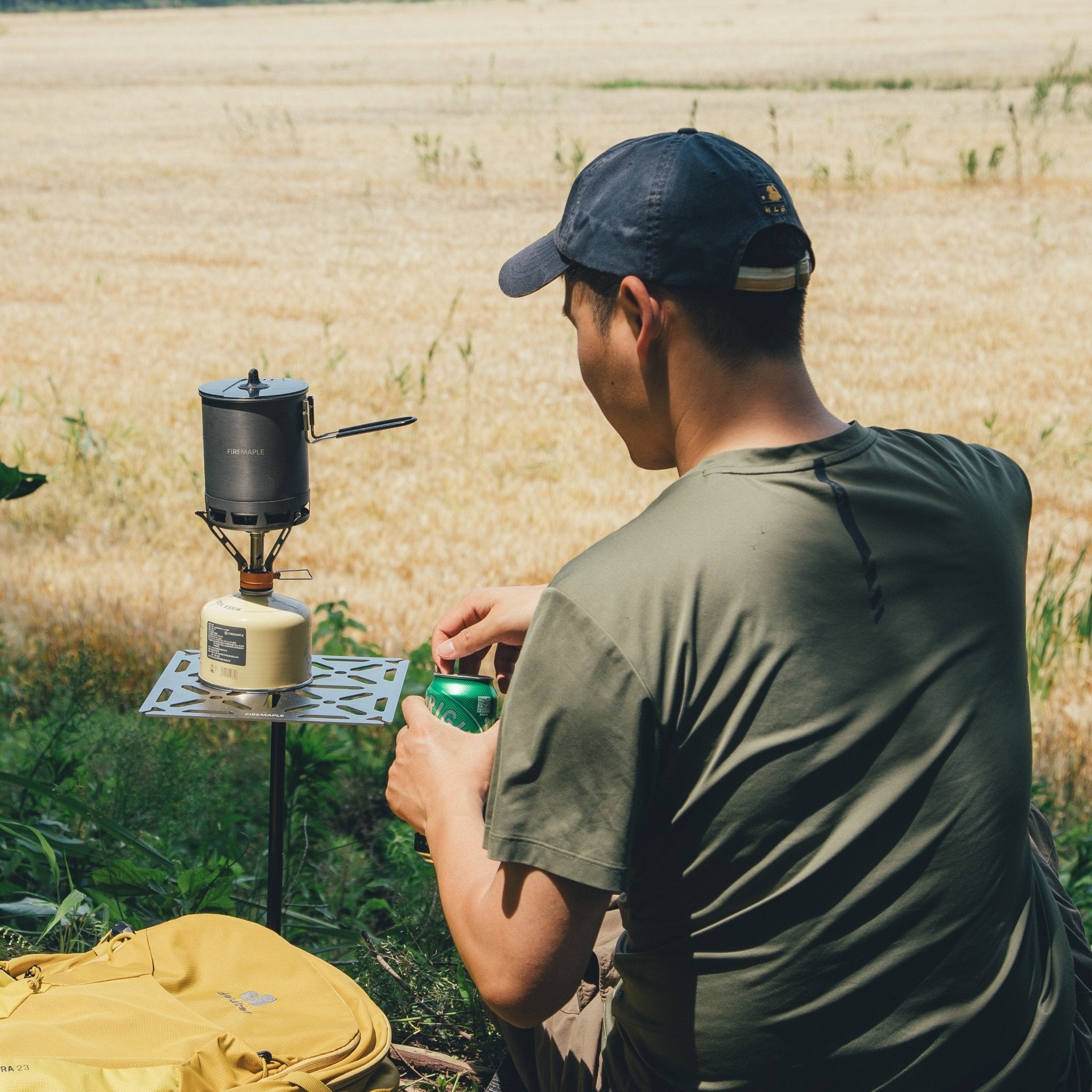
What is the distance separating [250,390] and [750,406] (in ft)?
3.27

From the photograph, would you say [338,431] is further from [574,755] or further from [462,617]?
[574,755]

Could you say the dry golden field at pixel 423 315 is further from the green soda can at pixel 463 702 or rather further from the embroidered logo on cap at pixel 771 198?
the embroidered logo on cap at pixel 771 198

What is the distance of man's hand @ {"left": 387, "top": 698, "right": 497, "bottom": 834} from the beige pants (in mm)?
327

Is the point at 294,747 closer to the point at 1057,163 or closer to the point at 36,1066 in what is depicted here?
the point at 36,1066

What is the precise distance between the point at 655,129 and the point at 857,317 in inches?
489

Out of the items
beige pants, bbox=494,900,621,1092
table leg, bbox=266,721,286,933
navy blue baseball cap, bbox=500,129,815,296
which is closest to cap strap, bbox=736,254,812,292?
navy blue baseball cap, bbox=500,129,815,296

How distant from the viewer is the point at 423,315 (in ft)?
36.9

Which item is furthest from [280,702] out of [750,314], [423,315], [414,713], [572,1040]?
[423,315]

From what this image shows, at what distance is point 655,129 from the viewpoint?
74.3ft

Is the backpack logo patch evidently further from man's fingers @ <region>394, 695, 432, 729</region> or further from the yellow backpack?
man's fingers @ <region>394, 695, 432, 729</region>

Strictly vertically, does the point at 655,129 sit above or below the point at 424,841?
above

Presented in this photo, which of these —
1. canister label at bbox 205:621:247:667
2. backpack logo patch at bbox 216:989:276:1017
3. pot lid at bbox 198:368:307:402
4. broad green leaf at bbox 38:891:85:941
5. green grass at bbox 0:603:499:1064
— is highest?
pot lid at bbox 198:368:307:402

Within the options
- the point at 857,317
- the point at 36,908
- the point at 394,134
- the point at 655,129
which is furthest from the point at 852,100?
the point at 36,908

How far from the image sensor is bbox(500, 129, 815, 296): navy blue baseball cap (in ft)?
6.01
